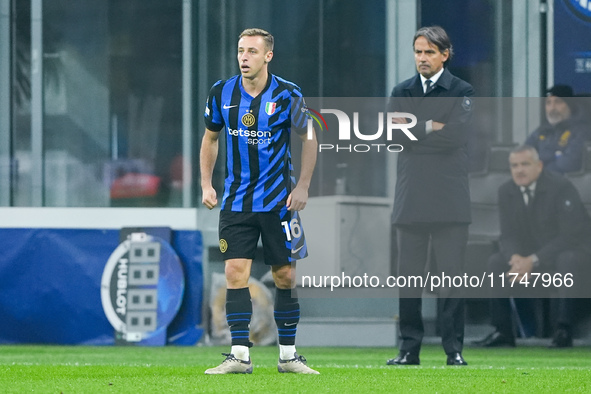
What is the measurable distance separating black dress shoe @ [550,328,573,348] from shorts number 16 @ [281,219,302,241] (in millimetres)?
3560

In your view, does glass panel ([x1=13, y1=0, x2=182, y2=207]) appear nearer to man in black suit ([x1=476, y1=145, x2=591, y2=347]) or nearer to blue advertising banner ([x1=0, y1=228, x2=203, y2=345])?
blue advertising banner ([x1=0, y1=228, x2=203, y2=345])

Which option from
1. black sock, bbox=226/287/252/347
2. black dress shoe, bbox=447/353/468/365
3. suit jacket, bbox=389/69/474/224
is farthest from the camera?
suit jacket, bbox=389/69/474/224

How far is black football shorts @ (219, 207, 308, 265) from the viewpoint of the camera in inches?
214

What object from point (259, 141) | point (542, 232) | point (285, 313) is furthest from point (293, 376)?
point (542, 232)

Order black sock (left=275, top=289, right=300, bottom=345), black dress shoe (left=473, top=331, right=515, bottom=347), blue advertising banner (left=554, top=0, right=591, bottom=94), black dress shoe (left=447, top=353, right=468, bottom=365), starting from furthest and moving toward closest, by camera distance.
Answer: blue advertising banner (left=554, top=0, right=591, bottom=94) < black dress shoe (left=473, top=331, right=515, bottom=347) < black dress shoe (left=447, top=353, right=468, bottom=365) < black sock (left=275, top=289, right=300, bottom=345)

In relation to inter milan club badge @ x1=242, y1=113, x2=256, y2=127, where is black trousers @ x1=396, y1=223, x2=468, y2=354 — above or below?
below

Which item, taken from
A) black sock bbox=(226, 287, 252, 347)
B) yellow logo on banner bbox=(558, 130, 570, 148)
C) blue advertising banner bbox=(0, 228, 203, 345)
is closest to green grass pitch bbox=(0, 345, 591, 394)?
black sock bbox=(226, 287, 252, 347)

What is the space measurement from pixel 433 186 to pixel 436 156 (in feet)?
0.66

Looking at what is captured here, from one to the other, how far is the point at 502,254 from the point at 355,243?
1.04 meters

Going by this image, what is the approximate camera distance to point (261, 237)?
5438 mm

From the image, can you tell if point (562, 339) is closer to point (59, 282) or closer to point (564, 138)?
point (564, 138)

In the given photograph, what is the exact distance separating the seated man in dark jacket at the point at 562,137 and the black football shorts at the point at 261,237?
11.4 ft

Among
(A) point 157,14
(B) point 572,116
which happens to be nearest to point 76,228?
(A) point 157,14

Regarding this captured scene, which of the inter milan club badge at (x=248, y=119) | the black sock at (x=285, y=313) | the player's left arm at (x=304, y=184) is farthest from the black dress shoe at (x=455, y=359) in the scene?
the inter milan club badge at (x=248, y=119)
